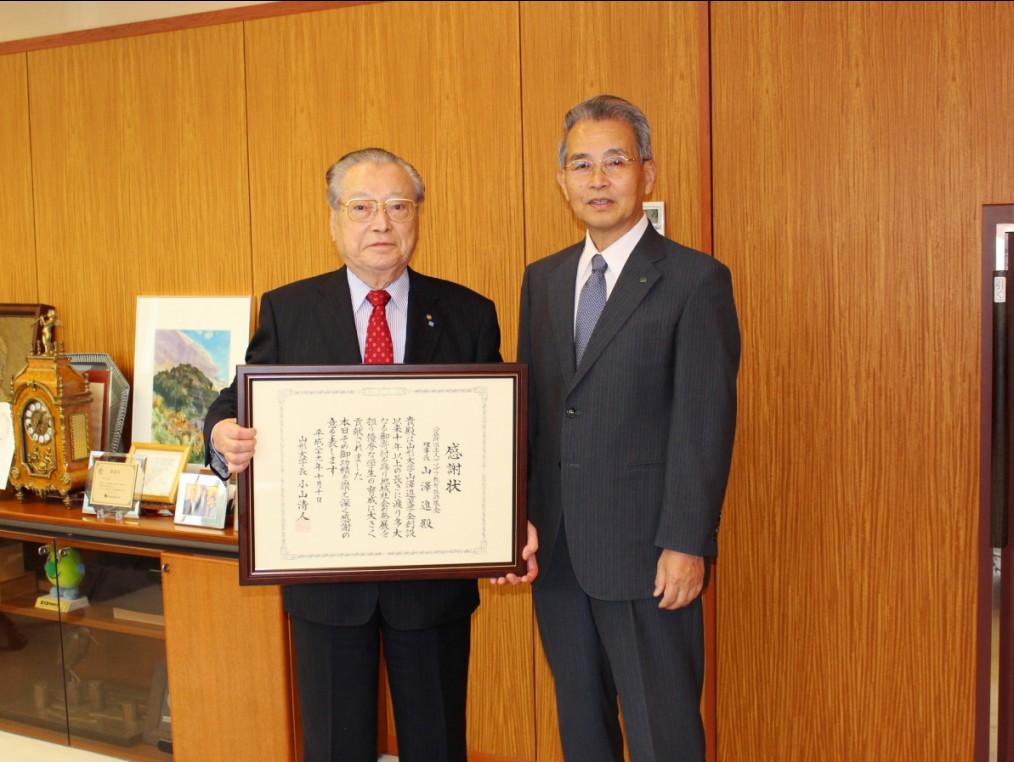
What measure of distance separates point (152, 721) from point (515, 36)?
2.47 meters

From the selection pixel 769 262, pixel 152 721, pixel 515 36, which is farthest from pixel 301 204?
pixel 152 721

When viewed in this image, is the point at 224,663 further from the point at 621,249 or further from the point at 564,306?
the point at 621,249

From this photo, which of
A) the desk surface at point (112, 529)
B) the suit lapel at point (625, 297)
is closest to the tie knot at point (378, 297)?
the suit lapel at point (625, 297)

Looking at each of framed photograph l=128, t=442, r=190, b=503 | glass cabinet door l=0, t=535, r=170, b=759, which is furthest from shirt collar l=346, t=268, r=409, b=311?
glass cabinet door l=0, t=535, r=170, b=759

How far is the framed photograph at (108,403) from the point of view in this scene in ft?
10.2

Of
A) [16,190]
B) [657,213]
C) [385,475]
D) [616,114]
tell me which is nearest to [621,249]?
[616,114]

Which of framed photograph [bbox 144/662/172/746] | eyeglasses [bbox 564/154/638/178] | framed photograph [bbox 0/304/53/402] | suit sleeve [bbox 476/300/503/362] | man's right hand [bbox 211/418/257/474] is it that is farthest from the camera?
framed photograph [bbox 0/304/53/402]

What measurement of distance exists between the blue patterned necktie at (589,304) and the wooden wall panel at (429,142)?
3.14 ft

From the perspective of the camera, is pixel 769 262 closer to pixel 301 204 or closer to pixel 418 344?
pixel 418 344

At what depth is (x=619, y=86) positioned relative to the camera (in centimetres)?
252

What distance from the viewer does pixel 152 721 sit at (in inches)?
111

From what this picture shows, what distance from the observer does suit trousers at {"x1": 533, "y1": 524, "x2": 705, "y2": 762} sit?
1708 mm

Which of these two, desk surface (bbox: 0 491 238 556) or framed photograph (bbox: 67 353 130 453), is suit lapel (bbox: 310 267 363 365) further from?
framed photograph (bbox: 67 353 130 453)

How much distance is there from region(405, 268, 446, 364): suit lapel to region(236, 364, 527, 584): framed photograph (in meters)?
0.15
